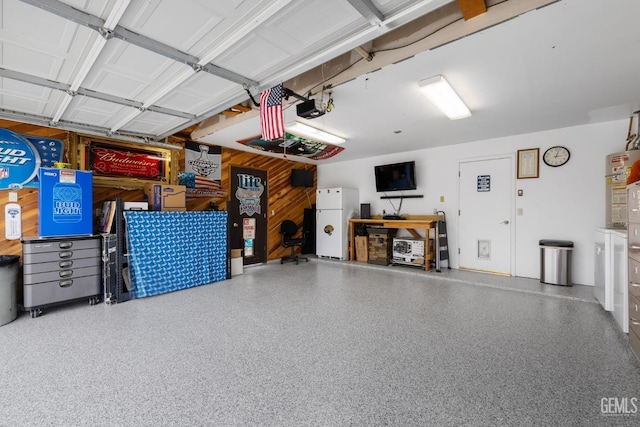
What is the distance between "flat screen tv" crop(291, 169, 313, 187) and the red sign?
10.3ft

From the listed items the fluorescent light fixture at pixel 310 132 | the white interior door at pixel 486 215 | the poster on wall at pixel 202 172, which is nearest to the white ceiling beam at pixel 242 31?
the fluorescent light fixture at pixel 310 132

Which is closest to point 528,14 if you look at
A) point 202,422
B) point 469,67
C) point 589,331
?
point 469,67

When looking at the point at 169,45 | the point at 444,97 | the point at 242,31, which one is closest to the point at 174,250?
the point at 169,45

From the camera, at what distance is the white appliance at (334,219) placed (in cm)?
697

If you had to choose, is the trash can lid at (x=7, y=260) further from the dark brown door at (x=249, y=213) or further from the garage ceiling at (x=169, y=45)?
the dark brown door at (x=249, y=213)

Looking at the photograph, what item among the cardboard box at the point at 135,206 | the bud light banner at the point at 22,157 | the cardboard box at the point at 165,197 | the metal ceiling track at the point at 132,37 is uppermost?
the metal ceiling track at the point at 132,37

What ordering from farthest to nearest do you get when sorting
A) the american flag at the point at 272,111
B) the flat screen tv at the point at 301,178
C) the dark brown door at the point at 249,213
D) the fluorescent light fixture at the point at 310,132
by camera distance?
the flat screen tv at the point at 301,178
the dark brown door at the point at 249,213
the fluorescent light fixture at the point at 310,132
the american flag at the point at 272,111

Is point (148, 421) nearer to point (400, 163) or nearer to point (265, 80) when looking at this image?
point (265, 80)

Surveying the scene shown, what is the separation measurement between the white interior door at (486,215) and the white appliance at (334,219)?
8.51ft

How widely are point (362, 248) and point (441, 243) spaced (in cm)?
184

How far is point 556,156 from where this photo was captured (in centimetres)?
476

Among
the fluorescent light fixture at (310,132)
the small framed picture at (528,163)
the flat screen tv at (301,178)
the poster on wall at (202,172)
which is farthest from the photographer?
the flat screen tv at (301,178)

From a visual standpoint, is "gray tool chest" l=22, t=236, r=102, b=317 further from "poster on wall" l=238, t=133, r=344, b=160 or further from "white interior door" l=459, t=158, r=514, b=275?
"white interior door" l=459, t=158, r=514, b=275

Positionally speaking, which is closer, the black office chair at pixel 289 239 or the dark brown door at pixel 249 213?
the dark brown door at pixel 249 213
